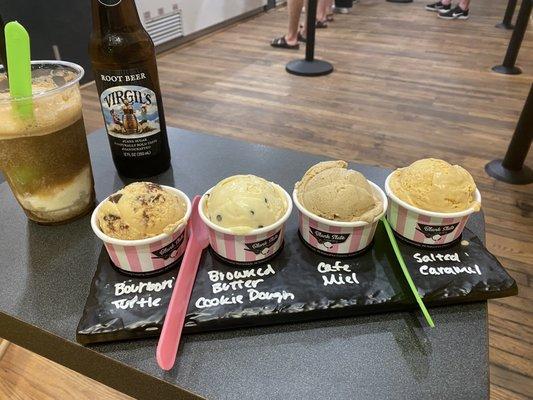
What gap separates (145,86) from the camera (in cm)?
71

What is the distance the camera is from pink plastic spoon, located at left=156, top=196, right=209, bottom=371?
0.51m

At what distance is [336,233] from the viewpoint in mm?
598

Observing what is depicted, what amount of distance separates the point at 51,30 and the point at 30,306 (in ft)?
Result: 8.05

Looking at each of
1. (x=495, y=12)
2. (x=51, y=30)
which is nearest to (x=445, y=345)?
(x=51, y=30)

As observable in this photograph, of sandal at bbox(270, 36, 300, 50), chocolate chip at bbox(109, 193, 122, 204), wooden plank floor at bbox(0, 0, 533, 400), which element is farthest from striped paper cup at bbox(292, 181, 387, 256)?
sandal at bbox(270, 36, 300, 50)

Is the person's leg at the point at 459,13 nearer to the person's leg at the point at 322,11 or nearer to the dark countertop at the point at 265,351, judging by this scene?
the person's leg at the point at 322,11

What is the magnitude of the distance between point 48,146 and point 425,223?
1.89 feet

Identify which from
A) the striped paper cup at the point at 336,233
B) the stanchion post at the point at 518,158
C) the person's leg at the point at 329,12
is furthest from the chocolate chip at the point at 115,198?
the person's leg at the point at 329,12

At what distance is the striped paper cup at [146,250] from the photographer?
1.84ft

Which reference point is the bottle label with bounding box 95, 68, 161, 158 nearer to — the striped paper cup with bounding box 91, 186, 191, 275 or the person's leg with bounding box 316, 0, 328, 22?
the striped paper cup with bounding box 91, 186, 191, 275

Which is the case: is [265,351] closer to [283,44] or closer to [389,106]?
[389,106]

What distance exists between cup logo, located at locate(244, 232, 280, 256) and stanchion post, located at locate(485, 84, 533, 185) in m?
1.67

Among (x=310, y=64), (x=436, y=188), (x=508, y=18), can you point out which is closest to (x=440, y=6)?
(x=508, y=18)

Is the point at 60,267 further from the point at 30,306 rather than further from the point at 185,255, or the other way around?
the point at 185,255
